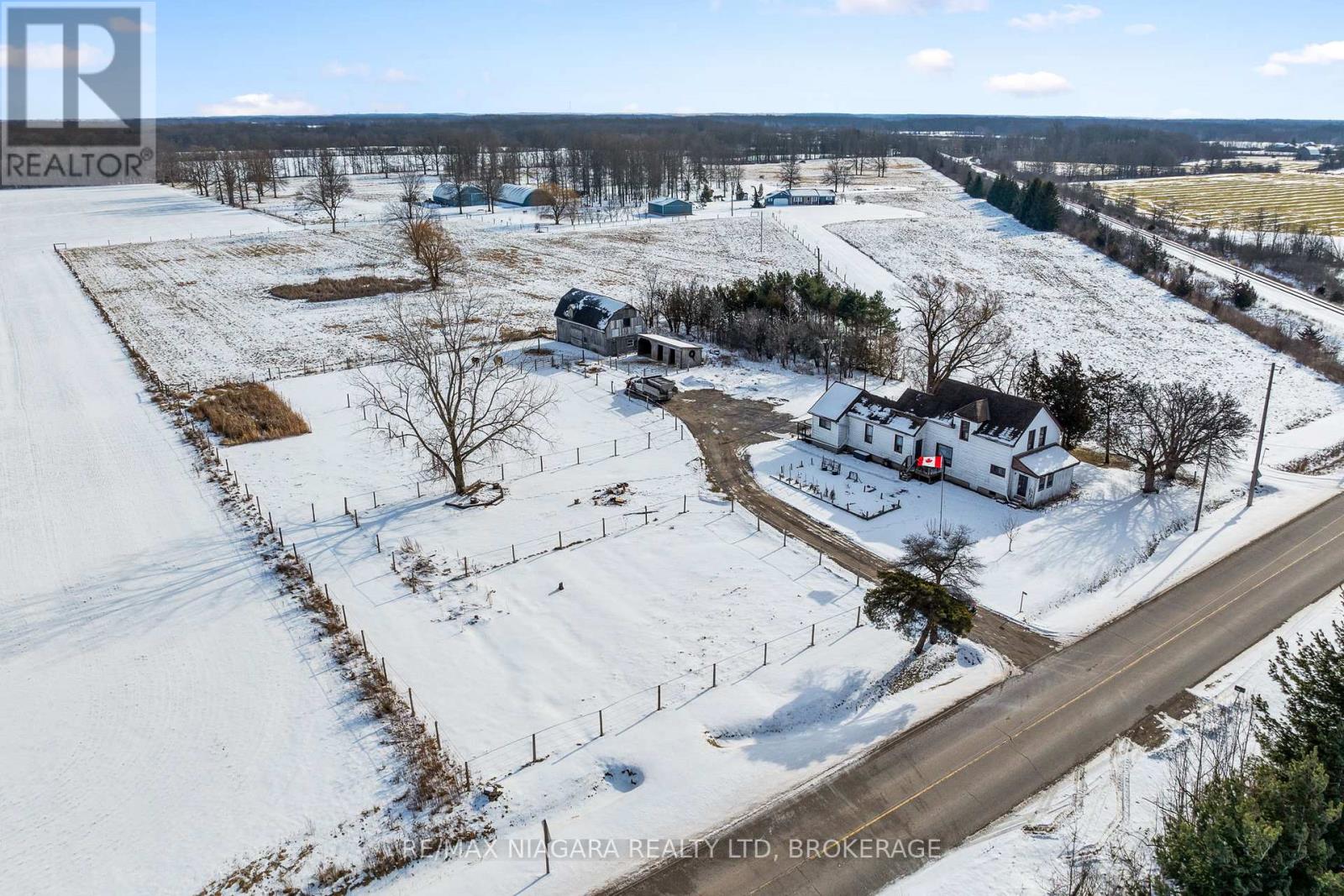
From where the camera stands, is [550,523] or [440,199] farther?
[440,199]

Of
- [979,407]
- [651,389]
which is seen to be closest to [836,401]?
[979,407]

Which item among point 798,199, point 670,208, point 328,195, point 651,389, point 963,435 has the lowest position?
point 651,389

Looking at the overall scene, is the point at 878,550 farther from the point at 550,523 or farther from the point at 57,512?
the point at 57,512

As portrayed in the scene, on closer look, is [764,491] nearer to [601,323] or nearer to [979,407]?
[979,407]

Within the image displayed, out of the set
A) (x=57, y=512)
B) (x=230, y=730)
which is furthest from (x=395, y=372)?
(x=230, y=730)

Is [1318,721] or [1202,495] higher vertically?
[1202,495]
